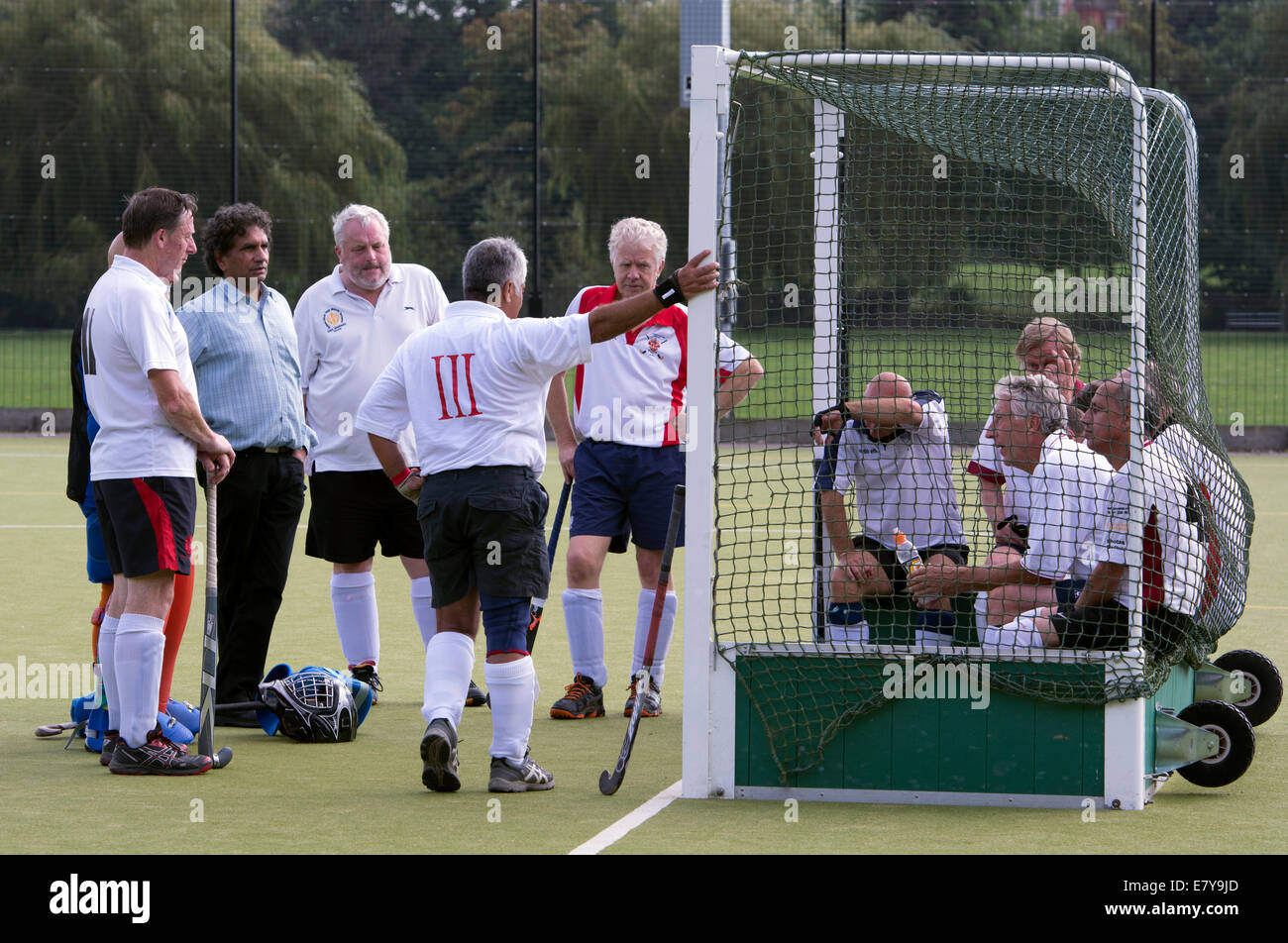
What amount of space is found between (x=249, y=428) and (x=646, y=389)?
1.50m

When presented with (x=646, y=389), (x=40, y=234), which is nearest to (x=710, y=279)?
(x=646, y=389)

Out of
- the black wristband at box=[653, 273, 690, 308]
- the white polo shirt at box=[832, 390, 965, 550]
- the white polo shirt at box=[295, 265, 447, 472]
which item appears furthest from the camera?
the white polo shirt at box=[295, 265, 447, 472]

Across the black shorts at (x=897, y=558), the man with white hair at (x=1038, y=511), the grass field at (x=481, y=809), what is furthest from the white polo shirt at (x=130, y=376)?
the man with white hair at (x=1038, y=511)

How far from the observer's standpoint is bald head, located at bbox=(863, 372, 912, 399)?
552 centimetres

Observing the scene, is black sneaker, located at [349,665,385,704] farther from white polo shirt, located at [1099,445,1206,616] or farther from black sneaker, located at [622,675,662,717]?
white polo shirt, located at [1099,445,1206,616]

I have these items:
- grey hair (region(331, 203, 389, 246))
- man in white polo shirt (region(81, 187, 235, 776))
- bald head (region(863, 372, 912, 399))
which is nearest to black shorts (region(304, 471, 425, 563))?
grey hair (region(331, 203, 389, 246))

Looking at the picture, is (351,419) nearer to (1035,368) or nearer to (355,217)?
(355,217)

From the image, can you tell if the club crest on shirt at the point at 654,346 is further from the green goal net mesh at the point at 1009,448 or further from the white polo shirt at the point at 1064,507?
the white polo shirt at the point at 1064,507

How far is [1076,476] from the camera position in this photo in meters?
5.16

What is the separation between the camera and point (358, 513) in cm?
670

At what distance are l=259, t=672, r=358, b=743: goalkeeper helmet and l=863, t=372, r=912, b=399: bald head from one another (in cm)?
218

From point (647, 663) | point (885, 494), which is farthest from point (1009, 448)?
point (647, 663)

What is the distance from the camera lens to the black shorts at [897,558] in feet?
18.2

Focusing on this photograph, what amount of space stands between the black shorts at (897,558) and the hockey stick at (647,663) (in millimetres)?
626
